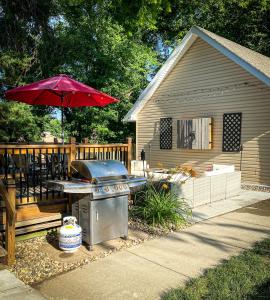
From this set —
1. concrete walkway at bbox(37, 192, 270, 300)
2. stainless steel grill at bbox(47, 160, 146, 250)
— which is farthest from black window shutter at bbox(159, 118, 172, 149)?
stainless steel grill at bbox(47, 160, 146, 250)

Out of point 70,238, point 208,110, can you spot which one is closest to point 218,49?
point 208,110

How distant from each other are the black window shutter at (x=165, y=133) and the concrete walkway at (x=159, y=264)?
7.62 m

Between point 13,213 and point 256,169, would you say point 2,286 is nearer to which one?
point 13,213

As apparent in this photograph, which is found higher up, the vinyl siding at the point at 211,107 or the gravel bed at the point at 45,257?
the vinyl siding at the point at 211,107

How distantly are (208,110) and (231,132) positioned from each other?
141 centimetres

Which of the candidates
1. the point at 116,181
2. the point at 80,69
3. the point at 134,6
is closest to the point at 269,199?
the point at 116,181

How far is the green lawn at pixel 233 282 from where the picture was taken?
336 centimetres

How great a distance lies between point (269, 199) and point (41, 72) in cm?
1230

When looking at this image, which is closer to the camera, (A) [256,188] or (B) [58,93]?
(B) [58,93]

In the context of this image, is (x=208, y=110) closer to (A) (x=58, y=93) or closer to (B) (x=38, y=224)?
(A) (x=58, y=93)

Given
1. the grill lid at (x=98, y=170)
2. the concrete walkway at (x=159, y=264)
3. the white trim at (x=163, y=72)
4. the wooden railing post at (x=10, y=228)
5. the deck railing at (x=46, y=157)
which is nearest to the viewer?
the concrete walkway at (x=159, y=264)

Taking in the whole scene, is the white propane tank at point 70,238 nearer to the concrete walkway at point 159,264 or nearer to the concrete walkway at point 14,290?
the concrete walkway at point 159,264

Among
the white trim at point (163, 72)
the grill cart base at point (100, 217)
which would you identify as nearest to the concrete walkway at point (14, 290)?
the grill cart base at point (100, 217)

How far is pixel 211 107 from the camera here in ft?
40.1
